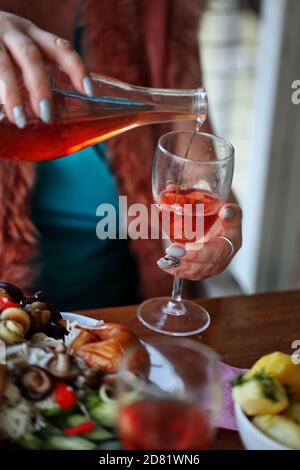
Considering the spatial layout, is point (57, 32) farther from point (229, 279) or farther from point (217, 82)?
point (229, 279)

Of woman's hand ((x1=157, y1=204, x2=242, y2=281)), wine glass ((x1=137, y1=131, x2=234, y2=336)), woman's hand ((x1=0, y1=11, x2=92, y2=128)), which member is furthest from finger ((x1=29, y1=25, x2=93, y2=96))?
woman's hand ((x1=157, y1=204, x2=242, y2=281))

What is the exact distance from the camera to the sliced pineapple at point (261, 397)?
1.83 ft

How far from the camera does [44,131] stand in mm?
700

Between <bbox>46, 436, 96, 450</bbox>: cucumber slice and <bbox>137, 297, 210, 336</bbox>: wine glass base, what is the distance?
0.31m

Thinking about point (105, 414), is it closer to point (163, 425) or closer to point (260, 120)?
point (163, 425)

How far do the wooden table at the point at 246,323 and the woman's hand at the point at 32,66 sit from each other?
28 cm

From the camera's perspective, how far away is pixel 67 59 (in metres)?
0.69

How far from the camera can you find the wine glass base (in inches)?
32.8

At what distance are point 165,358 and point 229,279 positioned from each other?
1.48 m

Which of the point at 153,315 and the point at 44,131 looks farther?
the point at 153,315

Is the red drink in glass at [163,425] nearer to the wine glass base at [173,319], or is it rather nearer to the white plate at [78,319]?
the white plate at [78,319]

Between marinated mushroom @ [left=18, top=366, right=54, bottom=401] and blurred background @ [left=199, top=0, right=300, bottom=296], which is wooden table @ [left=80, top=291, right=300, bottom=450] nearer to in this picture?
marinated mushroom @ [left=18, top=366, right=54, bottom=401]

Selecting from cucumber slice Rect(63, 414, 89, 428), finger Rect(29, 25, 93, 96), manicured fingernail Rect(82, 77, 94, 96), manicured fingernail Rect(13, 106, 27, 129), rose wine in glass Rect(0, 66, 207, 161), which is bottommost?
cucumber slice Rect(63, 414, 89, 428)

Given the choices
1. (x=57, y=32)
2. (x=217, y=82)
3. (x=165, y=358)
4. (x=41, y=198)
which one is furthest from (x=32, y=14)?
(x=217, y=82)
